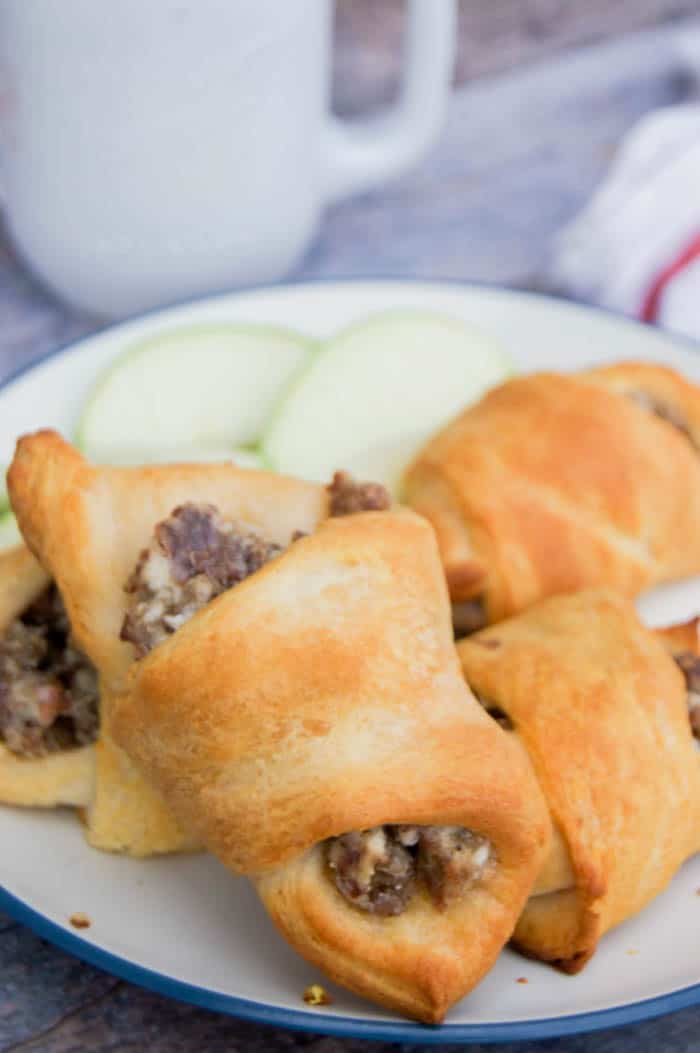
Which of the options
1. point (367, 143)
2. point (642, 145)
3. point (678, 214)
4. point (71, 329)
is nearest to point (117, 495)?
point (71, 329)

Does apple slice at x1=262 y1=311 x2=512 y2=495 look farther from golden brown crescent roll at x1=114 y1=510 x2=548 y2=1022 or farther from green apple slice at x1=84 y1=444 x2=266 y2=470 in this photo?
golden brown crescent roll at x1=114 y1=510 x2=548 y2=1022

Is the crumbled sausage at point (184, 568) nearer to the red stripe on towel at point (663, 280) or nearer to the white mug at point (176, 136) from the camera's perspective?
the white mug at point (176, 136)

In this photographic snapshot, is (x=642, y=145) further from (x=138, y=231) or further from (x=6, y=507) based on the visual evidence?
(x=6, y=507)

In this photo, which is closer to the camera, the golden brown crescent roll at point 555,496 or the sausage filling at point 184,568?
the sausage filling at point 184,568

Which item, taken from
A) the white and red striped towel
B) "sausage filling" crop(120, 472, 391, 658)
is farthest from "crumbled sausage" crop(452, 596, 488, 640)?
the white and red striped towel

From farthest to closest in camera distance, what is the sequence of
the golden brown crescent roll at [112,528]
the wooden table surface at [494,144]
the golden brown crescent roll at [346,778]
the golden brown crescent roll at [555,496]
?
the wooden table surface at [494,144], the golden brown crescent roll at [555,496], the golden brown crescent roll at [112,528], the golden brown crescent roll at [346,778]

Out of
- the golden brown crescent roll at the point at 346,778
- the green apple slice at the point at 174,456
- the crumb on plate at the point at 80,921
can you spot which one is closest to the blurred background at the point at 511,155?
the green apple slice at the point at 174,456

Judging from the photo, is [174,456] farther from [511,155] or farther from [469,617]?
[511,155]
